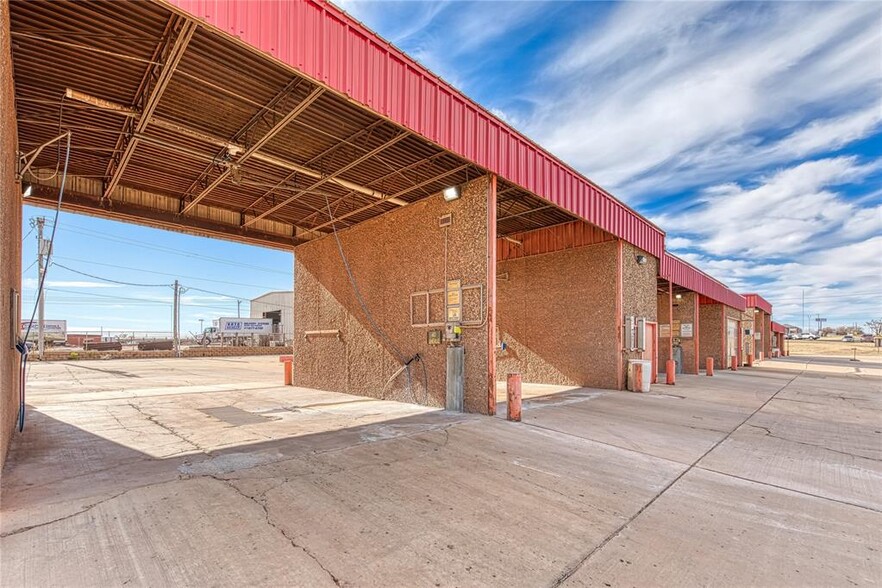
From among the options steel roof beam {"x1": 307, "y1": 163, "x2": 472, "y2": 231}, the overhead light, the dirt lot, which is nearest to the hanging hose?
steel roof beam {"x1": 307, "y1": 163, "x2": 472, "y2": 231}

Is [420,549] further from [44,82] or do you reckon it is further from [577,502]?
[44,82]

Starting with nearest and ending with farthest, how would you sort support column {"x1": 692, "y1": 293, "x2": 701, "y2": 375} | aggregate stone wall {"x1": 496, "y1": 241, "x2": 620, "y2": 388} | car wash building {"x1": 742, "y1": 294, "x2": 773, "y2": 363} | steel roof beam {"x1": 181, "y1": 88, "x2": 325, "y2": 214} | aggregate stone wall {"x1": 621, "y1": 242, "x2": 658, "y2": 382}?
steel roof beam {"x1": 181, "y1": 88, "x2": 325, "y2": 214}, aggregate stone wall {"x1": 496, "y1": 241, "x2": 620, "y2": 388}, aggregate stone wall {"x1": 621, "y1": 242, "x2": 658, "y2": 382}, support column {"x1": 692, "y1": 293, "x2": 701, "y2": 375}, car wash building {"x1": 742, "y1": 294, "x2": 773, "y2": 363}

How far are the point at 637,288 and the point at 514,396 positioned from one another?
311 inches

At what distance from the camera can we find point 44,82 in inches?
221

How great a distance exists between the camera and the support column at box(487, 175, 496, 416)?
24.2ft

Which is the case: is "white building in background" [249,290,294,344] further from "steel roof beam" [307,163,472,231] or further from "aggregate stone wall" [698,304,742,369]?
"aggregate stone wall" [698,304,742,369]

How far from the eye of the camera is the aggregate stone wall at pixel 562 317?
11.9 meters

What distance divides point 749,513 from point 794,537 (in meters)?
0.42

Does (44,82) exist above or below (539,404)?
above

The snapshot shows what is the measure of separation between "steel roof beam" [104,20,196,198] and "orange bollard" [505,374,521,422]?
Answer: 6281 mm

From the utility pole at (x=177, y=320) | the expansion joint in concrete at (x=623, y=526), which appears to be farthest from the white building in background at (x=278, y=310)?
the expansion joint in concrete at (x=623, y=526)

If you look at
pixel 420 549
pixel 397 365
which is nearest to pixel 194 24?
pixel 420 549

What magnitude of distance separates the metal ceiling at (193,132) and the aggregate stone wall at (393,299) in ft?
2.45

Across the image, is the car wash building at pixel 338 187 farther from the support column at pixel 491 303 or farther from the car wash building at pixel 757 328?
the car wash building at pixel 757 328
